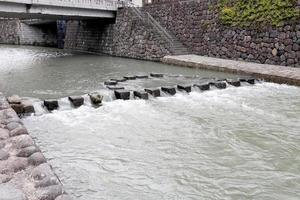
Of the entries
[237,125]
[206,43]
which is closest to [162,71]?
[206,43]

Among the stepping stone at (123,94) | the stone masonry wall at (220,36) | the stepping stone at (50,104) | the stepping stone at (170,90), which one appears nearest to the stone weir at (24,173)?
the stepping stone at (50,104)

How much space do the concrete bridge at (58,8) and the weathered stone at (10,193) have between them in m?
15.3

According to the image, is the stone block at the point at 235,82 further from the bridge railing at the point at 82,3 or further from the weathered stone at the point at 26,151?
the bridge railing at the point at 82,3

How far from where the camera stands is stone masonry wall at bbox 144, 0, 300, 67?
46.6 ft

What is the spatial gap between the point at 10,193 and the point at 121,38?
65.3ft

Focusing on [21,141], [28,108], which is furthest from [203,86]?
[21,141]

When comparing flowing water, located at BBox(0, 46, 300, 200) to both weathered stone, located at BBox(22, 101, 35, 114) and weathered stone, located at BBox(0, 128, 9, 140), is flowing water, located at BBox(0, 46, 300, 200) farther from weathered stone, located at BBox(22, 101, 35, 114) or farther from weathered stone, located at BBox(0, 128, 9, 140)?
weathered stone, located at BBox(0, 128, 9, 140)

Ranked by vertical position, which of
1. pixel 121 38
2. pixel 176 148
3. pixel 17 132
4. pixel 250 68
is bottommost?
pixel 176 148

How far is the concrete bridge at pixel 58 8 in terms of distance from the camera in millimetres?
17750

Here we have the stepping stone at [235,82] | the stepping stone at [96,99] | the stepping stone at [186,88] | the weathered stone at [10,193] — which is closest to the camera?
the weathered stone at [10,193]

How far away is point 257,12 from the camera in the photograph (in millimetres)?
15766

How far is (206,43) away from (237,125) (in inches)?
458

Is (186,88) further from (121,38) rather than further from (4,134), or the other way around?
(121,38)

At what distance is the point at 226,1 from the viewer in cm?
1745
